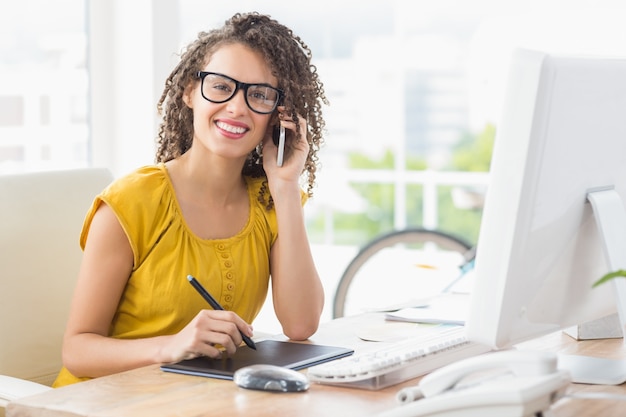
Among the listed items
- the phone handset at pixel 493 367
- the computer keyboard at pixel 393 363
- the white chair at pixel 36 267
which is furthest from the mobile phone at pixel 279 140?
the phone handset at pixel 493 367

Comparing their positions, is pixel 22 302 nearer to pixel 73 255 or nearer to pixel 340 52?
pixel 73 255

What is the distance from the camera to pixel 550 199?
1.16 metres

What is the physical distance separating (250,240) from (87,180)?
0.39 meters

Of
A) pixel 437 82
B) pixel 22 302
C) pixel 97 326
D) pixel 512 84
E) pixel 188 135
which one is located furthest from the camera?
pixel 437 82

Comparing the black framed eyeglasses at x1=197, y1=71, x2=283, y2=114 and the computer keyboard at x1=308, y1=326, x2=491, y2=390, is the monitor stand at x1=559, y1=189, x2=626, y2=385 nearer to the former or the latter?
the computer keyboard at x1=308, y1=326, x2=491, y2=390

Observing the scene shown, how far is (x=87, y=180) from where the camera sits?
6.42 feet

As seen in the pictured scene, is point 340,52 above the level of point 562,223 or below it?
above

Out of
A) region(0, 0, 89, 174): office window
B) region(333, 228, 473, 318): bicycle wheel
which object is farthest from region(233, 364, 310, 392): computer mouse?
region(333, 228, 473, 318): bicycle wheel

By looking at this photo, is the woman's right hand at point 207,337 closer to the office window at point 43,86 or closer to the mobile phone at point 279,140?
the mobile phone at point 279,140

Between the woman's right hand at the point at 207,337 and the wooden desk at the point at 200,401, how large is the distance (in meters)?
0.06

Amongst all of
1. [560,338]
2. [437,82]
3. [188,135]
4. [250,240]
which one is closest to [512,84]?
[560,338]

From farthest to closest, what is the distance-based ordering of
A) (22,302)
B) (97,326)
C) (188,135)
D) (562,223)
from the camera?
(188,135) → (22,302) → (97,326) → (562,223)

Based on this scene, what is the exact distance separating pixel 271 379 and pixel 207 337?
0.19 m

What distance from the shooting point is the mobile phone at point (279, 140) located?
1.82 m
